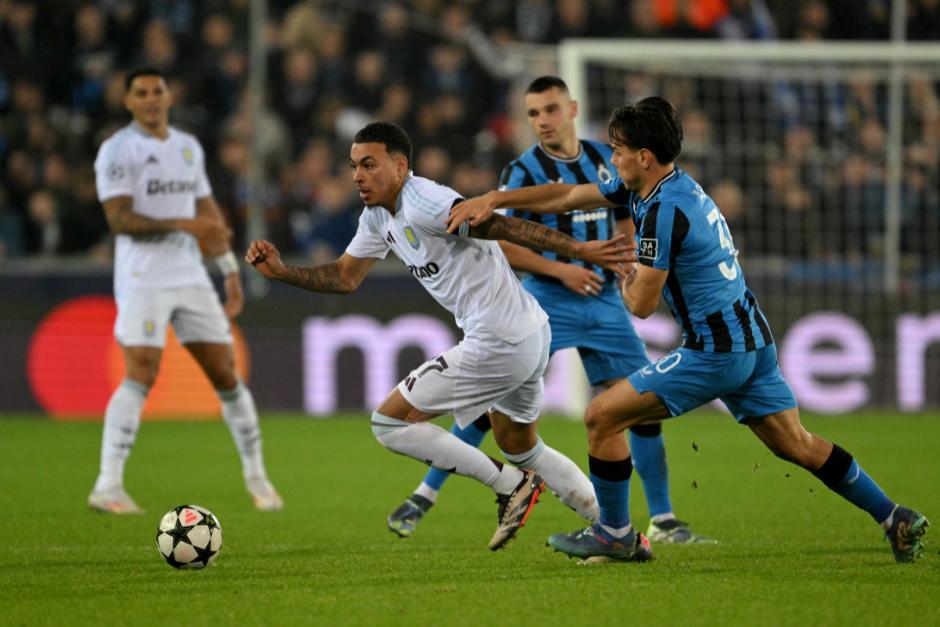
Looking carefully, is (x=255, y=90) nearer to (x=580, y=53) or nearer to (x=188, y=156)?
(x=580, y=53)

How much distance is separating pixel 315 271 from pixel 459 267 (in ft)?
2.45

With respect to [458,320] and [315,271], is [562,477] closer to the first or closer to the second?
[458,320]

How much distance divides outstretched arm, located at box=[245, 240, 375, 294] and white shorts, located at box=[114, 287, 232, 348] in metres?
2.22

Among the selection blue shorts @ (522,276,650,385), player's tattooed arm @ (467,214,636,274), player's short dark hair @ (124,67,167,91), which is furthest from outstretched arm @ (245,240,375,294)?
player's short dark hair @ (124,67,167,91)

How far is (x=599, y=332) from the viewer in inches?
308

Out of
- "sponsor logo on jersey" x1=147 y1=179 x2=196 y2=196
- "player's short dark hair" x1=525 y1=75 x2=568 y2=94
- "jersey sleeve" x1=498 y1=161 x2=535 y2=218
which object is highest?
"player's short dark hair" x1=525 y1=75 x2=568 y2=94

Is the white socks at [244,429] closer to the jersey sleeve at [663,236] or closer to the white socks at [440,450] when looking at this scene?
the white socks at [440,450]

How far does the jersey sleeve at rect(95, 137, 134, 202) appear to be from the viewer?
889cm

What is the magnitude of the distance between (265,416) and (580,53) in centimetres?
496

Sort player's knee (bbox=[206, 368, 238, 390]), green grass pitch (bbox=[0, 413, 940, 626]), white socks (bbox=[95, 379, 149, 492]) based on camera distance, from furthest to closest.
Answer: player's knee (bbox=[206, 368, 238, 390]) < white socks (bbox=[95, 379, 149, 492]) < green grass pitch (bbox=[0, 413, 940, 626])

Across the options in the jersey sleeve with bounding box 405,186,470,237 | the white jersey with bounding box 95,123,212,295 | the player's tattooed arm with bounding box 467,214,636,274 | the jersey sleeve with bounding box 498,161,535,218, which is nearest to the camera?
the player's tattooed arm with bounding box 467,214,636,274

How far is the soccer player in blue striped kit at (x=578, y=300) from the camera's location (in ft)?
25.1

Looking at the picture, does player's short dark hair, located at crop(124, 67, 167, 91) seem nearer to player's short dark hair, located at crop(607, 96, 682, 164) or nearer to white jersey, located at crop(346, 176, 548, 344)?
white jersey, located at crop(346, 176, 548, 344)

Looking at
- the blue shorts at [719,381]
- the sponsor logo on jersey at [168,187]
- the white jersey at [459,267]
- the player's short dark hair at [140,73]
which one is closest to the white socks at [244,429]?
the sponsor logo on jersey at [168,187]
